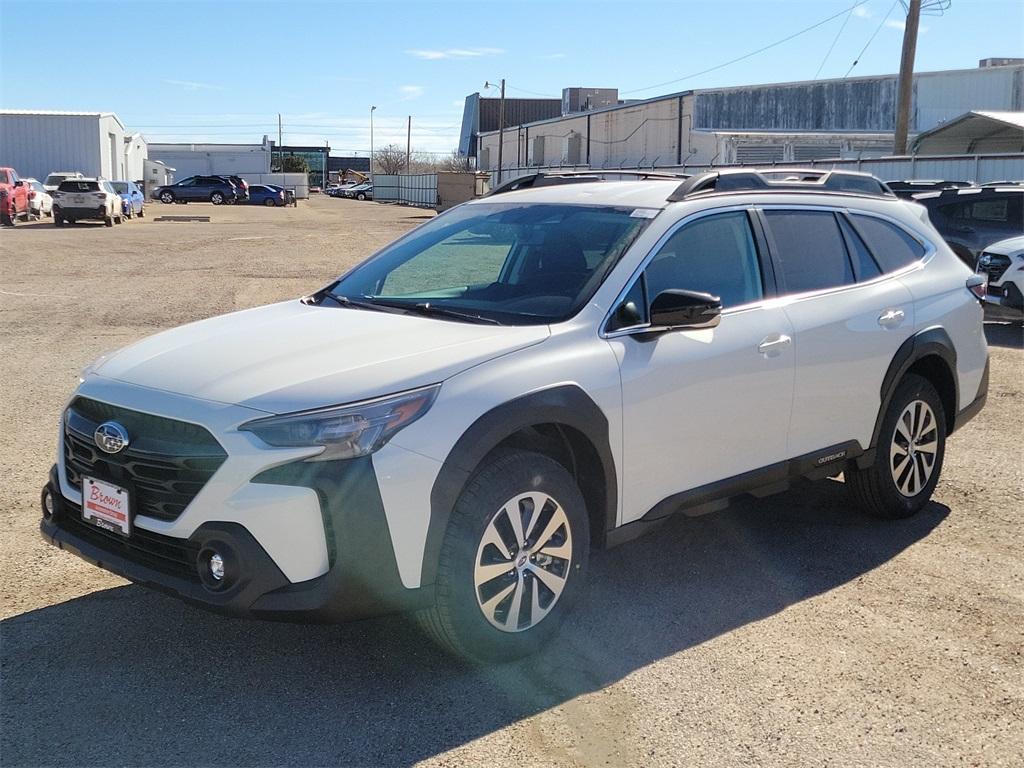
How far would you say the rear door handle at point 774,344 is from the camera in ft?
15.7

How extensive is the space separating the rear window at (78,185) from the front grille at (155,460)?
35.2 metres

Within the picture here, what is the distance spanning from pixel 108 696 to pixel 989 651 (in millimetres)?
3347

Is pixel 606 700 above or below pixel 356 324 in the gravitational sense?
below

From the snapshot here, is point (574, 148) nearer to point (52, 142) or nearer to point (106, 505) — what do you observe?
point (52, 142)

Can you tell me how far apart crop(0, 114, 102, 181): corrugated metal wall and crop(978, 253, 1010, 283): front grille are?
5032 cm

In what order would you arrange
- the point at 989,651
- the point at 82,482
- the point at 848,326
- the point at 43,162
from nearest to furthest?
the point at 82,482 < the point at 989,651 < the point at 848,326 < the point at 43,162

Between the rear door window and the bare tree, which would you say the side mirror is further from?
the bare tree

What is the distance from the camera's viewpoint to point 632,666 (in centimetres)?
404

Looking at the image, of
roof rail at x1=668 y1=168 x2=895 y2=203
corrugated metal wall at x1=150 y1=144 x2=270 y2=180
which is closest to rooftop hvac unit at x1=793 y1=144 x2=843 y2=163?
roof rail at x1=668 y1=168 x2=895 y2=203

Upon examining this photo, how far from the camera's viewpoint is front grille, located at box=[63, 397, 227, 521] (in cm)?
354

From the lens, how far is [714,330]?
15.1ft

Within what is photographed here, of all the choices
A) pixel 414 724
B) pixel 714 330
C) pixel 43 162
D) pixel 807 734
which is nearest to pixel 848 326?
pixel 714 330

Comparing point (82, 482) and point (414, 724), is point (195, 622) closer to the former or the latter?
point (82, 482)

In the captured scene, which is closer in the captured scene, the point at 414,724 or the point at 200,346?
the point at 414,724
